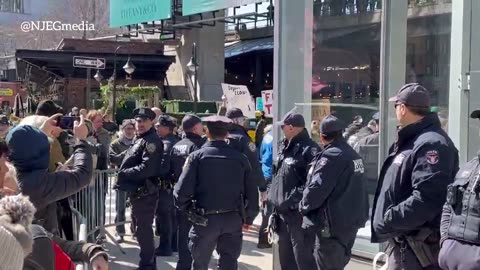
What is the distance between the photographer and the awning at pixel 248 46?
103ft

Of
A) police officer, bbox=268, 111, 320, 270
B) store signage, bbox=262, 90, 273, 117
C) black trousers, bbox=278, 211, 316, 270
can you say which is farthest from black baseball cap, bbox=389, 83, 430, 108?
store signage, bbox=262, 90, 273, 117

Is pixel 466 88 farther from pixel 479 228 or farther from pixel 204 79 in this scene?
pixel 204 79

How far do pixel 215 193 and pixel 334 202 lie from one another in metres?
1.15

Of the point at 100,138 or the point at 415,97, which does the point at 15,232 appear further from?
the point at 100,138

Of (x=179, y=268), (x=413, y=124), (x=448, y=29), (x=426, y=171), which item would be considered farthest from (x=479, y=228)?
(x=179, y=268)

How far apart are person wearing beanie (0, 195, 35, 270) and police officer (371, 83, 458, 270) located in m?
2.47

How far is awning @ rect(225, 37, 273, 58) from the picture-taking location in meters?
31.3

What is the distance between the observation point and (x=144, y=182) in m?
7.38

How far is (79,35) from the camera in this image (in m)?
56.6

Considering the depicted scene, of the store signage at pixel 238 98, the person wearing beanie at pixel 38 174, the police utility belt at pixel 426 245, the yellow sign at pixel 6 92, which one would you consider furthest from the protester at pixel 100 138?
the yellow sign at pixel 6 92

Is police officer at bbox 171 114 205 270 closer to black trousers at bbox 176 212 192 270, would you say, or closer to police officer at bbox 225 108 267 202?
black trousers at bbox 176 212 192 270

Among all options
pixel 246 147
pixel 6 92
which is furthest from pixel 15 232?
pixel 6 92

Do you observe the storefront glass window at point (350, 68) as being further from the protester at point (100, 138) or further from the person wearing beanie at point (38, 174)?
the person wearing beanie at point (38, 174)

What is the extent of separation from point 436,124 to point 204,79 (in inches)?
Result: 1177
